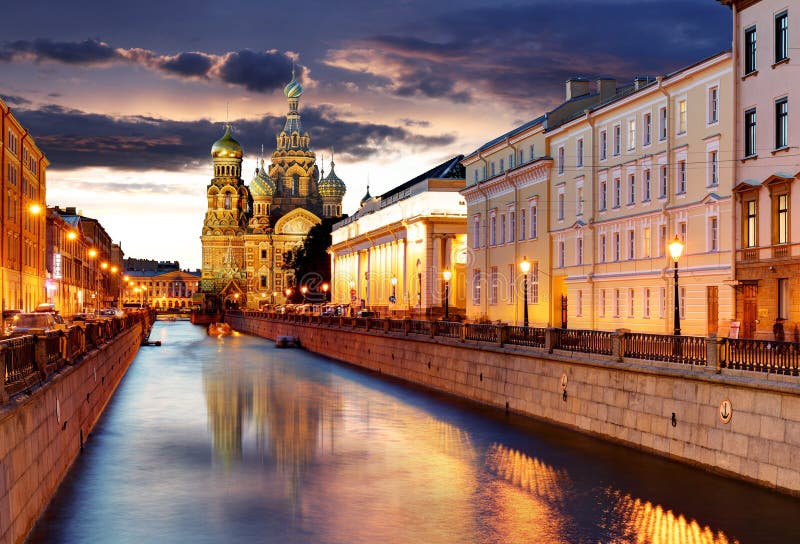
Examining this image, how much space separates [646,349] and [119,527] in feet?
47.8

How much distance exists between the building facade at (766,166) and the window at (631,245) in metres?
9.51

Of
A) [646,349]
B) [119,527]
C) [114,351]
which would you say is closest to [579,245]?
[114,351]

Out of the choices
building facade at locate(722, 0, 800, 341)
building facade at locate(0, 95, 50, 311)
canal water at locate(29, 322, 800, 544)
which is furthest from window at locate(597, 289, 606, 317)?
building facade at locate(0, 95, 50, 311)

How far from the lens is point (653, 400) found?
27469 millimetres

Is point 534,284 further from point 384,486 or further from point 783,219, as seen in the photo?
point 384,486

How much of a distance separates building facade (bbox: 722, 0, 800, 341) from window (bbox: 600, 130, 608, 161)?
12.9 meters

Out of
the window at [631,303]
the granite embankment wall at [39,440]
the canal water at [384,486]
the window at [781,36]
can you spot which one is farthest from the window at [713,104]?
the granite embankment wall at [39,440]

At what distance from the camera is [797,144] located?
37.0 metres

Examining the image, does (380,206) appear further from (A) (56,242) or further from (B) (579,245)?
(B) (579,245)

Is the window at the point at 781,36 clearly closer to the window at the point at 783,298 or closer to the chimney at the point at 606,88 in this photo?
the window at the point at 783,298

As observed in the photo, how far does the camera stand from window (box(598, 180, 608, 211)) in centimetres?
Result: 5402

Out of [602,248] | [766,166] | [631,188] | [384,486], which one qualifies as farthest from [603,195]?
[384,486]

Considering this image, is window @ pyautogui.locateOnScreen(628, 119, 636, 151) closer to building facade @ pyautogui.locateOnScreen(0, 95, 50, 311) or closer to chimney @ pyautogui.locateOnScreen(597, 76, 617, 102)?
chimney @ pyautogui.locateOnScreen(597, 76, 617, 102)

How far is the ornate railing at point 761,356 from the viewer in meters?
22.0
